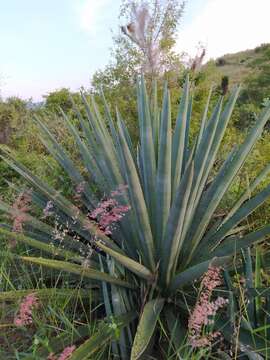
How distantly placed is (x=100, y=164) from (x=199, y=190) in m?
Result: 0.67

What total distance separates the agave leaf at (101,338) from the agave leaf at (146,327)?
0.10 meters

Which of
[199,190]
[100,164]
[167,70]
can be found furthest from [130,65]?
[199,190]

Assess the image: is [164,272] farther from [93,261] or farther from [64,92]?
[64,92]

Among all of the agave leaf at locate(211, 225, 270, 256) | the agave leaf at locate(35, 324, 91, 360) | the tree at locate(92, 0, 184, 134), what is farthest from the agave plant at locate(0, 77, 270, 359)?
the tree at locate(92, 0, 184, 134)

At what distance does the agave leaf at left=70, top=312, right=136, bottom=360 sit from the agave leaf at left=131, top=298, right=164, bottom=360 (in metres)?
0.10

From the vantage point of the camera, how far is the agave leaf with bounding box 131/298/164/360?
5.20 feet

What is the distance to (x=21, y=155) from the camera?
5980 mm

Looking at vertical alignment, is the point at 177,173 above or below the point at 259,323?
above

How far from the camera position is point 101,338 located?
1.77 meters

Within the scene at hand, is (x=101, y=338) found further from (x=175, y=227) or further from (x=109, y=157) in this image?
(x=109, y=157)

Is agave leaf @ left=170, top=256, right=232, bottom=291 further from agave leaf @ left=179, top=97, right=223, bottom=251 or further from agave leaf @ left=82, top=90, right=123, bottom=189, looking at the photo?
agave leaf @ left=82, top=90, right=123, bottom=189

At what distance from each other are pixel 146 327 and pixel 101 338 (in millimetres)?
207

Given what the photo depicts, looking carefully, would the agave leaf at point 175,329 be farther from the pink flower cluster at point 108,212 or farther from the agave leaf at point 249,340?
the pink flower cluster at point 108,212

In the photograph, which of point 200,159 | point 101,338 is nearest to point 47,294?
point 101,338
